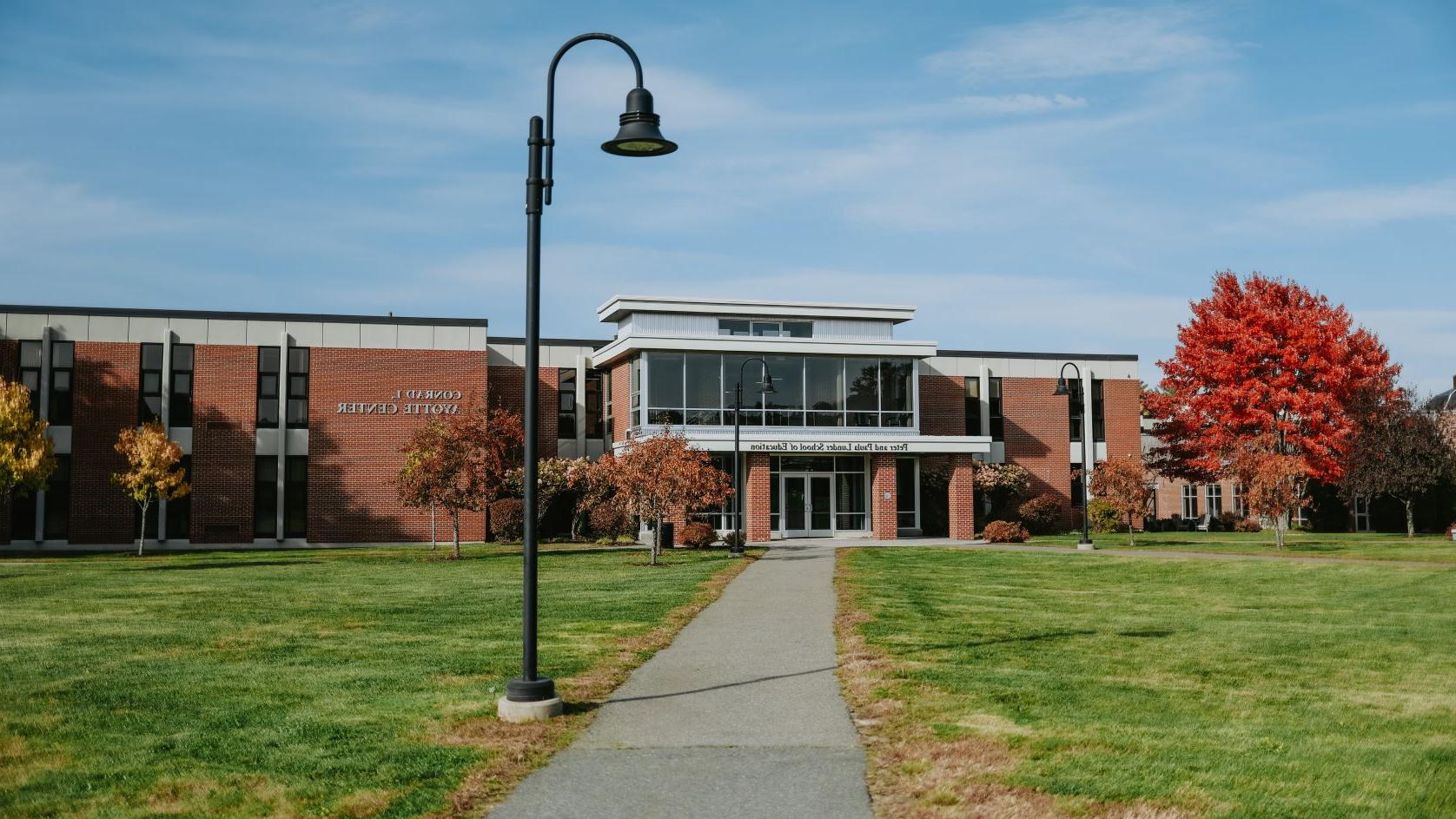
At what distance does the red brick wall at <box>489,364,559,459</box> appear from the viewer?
42844 millimetres

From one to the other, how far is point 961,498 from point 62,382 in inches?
1179

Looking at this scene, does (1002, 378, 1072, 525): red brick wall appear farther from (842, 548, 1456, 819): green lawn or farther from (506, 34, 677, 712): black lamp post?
(506, 34, 677, 712): black lamp post

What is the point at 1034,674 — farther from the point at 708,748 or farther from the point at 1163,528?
the point at 1163,528

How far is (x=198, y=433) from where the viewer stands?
3878 centimetres

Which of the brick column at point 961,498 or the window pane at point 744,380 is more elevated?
the window pane at point 744,380

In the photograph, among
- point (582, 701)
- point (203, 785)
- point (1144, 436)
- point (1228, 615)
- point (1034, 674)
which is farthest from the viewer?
point (1144, 436)

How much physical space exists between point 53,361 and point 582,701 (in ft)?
118

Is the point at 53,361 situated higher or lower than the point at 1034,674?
higher

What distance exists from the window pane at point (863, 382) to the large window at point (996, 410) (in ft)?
30.1

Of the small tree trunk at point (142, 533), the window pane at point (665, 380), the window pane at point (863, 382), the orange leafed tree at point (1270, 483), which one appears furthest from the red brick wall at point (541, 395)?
the orange leafed tree at point (1270, 483)

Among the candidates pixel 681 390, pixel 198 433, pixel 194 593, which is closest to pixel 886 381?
pixel 681 390

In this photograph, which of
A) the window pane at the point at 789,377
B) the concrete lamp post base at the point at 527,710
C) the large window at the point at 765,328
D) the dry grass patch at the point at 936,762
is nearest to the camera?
the dry grass patch at the point at 936,762

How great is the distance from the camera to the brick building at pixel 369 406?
38219 millimetres

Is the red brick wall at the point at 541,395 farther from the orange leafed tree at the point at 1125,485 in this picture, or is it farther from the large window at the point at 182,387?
the orange leafed tree at the point at 1125,485
